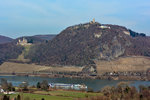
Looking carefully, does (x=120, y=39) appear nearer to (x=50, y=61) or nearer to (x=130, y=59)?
(x=130, y=59)

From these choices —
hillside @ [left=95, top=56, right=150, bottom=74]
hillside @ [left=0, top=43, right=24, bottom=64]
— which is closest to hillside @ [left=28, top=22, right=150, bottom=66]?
hillside @ [left=95, top=56, right=150, bottom=74]

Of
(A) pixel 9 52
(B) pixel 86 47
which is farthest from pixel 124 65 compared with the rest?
(A) pixel 9 52

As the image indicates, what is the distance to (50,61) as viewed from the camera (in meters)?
105

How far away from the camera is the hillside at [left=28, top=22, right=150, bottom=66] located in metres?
97.7

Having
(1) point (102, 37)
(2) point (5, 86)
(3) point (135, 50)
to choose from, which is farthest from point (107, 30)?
(2) point (5, 86)

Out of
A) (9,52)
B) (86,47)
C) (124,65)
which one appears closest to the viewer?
(124,65)

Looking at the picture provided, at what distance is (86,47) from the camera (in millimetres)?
102500

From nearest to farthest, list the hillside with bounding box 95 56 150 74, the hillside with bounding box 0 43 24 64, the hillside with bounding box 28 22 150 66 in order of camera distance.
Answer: the hillside with bounding box 95 56 150 74 → the hillside with bounding box 28 22 150 66 → the hillside with bounding box 0 43 24 64

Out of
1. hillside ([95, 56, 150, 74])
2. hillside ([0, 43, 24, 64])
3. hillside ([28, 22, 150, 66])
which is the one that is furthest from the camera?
hillside ([0, 43, 24, 64])

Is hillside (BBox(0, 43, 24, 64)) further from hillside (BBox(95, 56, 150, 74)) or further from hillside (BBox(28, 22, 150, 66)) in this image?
hillside (BBox(95, 56, 150, 74))

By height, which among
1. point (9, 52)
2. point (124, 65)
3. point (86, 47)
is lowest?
point (124, 65)

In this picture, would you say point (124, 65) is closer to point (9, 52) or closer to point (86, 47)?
point (86, 47)

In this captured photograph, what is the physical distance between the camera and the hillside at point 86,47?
97.7 metres

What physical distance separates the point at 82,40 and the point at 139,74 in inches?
1193
